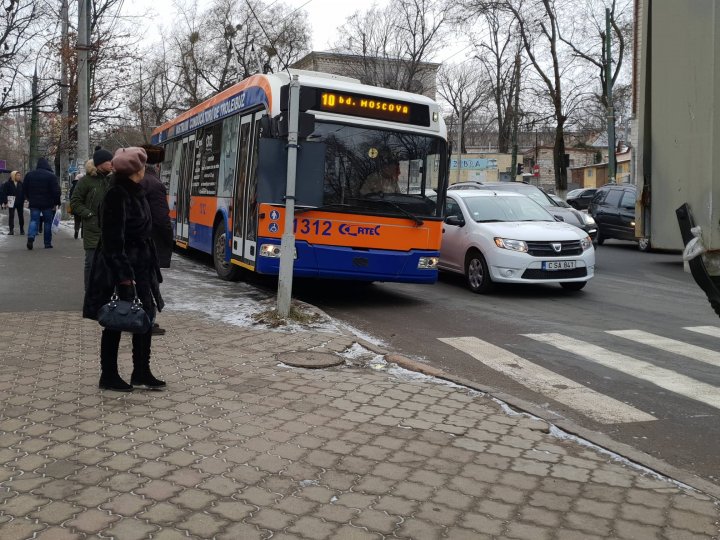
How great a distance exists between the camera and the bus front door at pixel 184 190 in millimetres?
14555

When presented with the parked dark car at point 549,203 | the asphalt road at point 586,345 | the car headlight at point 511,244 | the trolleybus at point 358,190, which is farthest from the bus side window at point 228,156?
the parked dark car at point 549,203

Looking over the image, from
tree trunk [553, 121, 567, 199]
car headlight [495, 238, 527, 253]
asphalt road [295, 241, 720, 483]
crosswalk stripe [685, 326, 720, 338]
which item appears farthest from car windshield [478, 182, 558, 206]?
tree trunk [553, 121, 567, 199]

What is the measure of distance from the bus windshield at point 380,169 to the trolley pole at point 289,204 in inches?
50.9

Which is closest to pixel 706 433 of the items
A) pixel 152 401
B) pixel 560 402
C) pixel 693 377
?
pixel 560 402

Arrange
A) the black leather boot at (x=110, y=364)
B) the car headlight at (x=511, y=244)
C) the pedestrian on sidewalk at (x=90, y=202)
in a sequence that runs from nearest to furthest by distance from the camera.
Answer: the black leather boot at (x=110, y=364) < the pedestrian on sidewalk at (x=90, y=202) < the car headlight at (x=511, y=244)

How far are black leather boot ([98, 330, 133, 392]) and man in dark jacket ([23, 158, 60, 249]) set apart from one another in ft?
37.6

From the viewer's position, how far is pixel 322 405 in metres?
5.28

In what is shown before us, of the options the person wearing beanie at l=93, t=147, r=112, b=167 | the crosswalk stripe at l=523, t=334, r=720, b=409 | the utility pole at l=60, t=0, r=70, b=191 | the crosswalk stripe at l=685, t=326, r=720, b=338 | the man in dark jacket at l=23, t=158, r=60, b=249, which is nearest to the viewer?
the crosswalk stripe at l=523, t=334, r=720, b=409

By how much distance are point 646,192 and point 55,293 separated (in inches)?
326

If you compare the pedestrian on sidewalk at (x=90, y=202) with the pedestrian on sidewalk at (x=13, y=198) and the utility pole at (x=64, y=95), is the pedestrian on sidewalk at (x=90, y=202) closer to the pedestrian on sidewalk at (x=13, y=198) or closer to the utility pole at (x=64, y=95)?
the pedestrian on sidewalk at (x=13, y=198)

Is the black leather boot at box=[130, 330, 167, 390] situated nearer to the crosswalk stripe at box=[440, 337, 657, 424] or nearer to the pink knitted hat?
the pink knitted hat

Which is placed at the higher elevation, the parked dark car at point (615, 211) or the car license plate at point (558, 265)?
the parked dark car at point (615, 211)

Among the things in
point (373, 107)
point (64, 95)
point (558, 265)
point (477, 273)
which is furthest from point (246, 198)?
point (64, 95)

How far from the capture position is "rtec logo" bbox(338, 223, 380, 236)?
9828 mm
